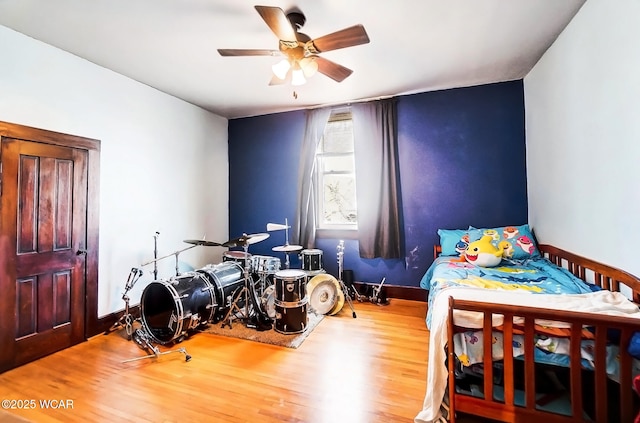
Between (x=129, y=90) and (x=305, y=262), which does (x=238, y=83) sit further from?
(x=305, y=262)

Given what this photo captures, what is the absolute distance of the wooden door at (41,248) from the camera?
2.27 meters

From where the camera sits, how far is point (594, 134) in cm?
199

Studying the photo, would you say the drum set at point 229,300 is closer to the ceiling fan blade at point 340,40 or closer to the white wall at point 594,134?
the ceiling fan blade at point 340,40

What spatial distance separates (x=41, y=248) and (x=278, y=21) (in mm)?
2687

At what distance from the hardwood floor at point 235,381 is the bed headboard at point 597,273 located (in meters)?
1.33

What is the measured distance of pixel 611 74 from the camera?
180 centimetres

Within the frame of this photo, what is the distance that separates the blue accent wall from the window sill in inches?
2.8

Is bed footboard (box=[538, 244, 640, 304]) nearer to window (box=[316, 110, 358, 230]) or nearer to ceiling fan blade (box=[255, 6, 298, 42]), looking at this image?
window (box=[316, 110, 358, 230])

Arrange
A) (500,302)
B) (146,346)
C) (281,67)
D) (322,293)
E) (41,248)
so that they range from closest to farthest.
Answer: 1. (500,302)
2. (281,67)
3. (41,248)
4. (146,346)
5. (322,293)

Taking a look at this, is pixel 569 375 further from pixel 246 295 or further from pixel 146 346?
pixel 146 346

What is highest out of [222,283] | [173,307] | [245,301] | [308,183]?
[308,183]

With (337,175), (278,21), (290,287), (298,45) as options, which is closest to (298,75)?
(298,45)

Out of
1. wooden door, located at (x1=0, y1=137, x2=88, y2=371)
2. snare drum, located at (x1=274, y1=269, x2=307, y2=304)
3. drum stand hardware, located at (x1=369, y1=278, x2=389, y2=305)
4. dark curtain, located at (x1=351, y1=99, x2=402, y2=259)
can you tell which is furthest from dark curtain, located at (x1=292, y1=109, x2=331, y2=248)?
wooden door, located at (x1=0, y1=137, x2=88, y2=371)

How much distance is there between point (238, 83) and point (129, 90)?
118cm
